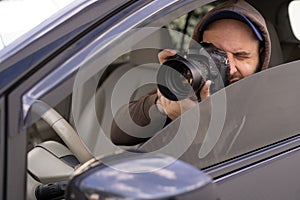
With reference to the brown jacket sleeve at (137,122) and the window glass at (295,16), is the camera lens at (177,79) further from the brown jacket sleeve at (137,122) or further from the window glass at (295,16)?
the window glass at (295,16)

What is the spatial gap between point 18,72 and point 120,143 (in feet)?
1.71

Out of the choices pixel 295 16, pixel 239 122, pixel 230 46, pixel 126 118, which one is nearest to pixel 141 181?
pixel 239 122

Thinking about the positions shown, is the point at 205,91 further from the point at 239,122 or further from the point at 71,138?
the point at 71,138

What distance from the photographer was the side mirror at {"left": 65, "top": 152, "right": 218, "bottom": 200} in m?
1.04

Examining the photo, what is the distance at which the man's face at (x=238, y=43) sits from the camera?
6.19 ft

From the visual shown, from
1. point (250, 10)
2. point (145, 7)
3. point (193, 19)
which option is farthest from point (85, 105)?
point (145, 7)

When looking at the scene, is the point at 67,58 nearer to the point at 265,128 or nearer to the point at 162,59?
the point at 162,59

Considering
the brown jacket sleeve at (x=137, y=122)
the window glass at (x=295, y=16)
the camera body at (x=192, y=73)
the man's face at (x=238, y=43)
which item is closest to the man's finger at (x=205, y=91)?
the camera body at (x=192, y=73)

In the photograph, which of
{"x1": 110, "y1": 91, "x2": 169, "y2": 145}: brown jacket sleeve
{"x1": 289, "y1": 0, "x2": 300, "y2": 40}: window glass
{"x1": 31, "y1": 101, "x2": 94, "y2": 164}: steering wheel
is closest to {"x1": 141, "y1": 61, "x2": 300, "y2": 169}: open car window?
{"x1": 110, "y1": 91, "x2": 169, "y2": 145}: brown jacket sleeve

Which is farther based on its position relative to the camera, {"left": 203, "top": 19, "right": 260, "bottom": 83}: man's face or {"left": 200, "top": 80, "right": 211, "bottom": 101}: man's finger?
{"left": 203, "top": 19, "right": 260, "bottom": 83}: man's face

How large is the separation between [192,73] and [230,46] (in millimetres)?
389

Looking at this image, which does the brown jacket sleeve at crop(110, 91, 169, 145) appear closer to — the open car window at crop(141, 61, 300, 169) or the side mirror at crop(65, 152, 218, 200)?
the open car window at crop(141, 61, 300, 169)

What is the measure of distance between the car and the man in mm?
50

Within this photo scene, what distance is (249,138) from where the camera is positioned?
1.68 m
